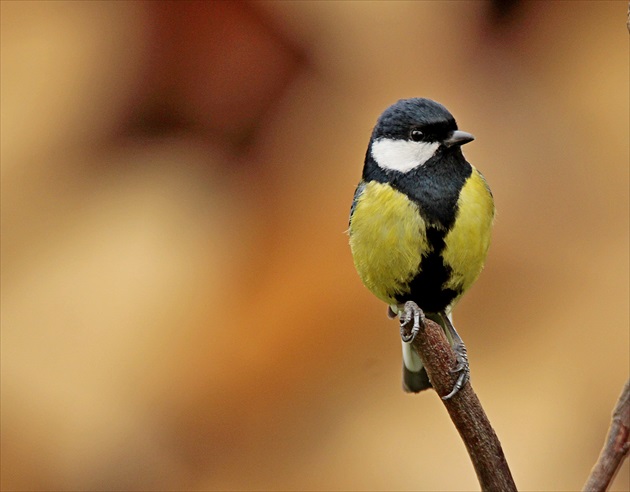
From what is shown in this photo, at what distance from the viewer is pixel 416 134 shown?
994mm

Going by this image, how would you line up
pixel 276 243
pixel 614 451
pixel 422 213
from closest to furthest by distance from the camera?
1. pixel 614 451
2. pixel 422 213
3. pixel 276 243

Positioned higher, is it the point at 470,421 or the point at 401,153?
the point at 401,153

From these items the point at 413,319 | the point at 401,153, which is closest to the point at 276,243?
the point at 401,153

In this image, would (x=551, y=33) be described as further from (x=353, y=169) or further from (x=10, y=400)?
(x=10, y=400)

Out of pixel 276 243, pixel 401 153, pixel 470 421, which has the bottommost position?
pixel 276 243

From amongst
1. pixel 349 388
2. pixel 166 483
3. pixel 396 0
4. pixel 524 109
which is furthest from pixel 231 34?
pixel 166 483

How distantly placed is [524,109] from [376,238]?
124cm

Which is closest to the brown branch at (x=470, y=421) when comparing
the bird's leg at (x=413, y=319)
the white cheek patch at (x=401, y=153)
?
the bird's leg at (x=413, y=319)

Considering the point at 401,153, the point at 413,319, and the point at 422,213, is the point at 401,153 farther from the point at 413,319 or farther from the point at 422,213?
the point at 413,319

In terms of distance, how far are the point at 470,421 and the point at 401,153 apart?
38 cm

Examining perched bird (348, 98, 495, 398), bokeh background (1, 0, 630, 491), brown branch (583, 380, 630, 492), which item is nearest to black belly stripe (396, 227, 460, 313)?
perched bird (348, 98, 495, 398)

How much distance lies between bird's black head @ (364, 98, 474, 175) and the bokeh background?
98 cm

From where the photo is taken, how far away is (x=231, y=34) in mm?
2121

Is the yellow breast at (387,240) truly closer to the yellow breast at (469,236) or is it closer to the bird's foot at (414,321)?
the yellow breast at (469,236)
